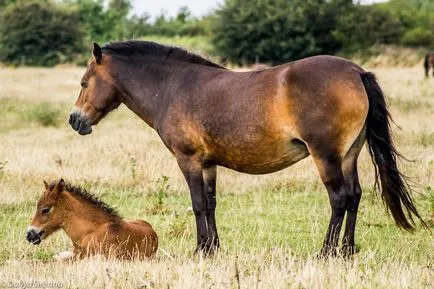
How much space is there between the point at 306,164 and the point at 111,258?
606cm

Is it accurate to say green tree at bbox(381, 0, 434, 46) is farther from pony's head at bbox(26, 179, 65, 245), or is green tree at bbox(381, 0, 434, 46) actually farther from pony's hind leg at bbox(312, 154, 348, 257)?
pony's head at bbox(26, 179, 65, 245)

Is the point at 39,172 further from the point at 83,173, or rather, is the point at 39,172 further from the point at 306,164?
the point at 306,164

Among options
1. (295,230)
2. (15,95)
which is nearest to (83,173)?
(295,230)

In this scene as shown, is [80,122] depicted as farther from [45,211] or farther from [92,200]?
[45,211]

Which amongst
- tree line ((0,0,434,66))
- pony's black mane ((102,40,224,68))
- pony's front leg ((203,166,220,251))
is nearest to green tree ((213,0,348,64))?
tree line ((0,0,434,66))

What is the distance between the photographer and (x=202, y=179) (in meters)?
8.04

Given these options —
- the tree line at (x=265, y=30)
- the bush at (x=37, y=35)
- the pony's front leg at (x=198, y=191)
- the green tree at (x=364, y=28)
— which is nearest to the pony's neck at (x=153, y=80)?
the pony's front leg at (x=198, y=191)

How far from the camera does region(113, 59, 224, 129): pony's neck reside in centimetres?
827

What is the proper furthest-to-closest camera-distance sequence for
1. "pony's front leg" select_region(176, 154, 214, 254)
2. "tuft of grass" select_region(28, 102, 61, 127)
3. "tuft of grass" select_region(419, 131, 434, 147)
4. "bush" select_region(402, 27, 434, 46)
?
"bush" select_region(402, 27, 434, 46) → "tuft of grass" select_region(28, 102, 61, 127) → "tuft of grass" select_region(419, 131, 434, 147) → "pony's front leg" select_region(176, 154, 214, 254)

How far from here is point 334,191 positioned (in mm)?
7523

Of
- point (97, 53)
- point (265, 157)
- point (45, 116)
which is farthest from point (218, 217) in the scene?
point (45, 116)

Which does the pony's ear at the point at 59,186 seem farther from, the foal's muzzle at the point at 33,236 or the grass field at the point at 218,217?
the grass field at the point at 218,217

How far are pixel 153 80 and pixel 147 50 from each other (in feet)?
1.20

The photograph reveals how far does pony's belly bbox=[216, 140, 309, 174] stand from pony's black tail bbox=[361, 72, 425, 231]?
69 centimetres
